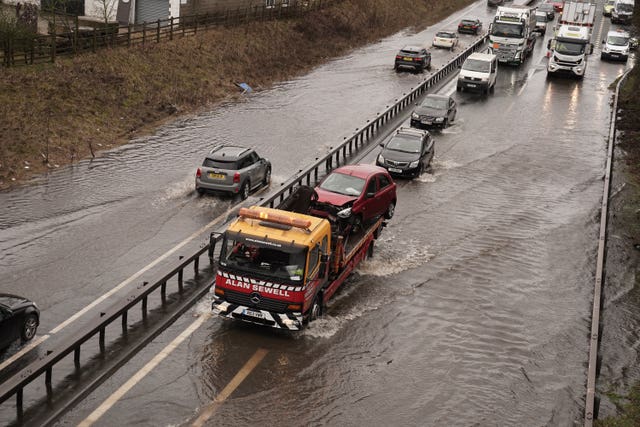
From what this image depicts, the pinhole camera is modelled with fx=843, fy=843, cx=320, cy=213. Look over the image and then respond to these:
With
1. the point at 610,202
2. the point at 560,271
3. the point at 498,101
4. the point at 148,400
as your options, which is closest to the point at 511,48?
the point at 498,101

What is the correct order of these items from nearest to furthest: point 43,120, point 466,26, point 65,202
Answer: point 65,202, point 43,120, point 466,26

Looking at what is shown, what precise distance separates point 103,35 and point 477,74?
745 inches

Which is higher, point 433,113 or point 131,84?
point 433,113

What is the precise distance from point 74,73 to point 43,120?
5.05m

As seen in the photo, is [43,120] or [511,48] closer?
[43,120]

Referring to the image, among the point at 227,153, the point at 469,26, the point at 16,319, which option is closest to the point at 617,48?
the point at 469,26

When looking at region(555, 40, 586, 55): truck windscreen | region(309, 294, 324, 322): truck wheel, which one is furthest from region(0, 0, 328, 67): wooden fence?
region(309, 294, 324, 322): truck wheel

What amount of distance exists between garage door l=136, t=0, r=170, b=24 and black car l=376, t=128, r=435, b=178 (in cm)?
2290

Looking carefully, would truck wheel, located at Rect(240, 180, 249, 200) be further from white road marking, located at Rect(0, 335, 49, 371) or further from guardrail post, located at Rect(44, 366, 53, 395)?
guardrail post, located at Rect(44, 366, 53, 395)

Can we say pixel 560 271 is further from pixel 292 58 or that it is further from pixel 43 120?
pixel 292 58

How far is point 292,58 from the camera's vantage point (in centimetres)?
5041

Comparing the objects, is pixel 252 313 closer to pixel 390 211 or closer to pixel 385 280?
pixel 385 280

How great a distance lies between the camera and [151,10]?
160ft

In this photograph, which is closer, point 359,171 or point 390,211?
point 359,171
